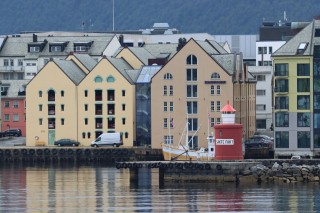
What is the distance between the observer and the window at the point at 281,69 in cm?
11731

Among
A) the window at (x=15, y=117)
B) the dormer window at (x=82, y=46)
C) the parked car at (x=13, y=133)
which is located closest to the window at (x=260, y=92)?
the dormer window at (x=82, y=46)

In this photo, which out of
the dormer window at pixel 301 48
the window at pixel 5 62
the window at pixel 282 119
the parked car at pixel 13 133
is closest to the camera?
the dormer window at pixel 301 48

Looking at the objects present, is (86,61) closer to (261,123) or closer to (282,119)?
(261,123)

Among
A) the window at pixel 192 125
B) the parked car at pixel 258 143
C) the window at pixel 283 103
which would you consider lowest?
the parked car at pixel 258 143

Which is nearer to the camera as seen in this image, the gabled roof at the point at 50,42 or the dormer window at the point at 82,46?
the gabled roof at the point at 50,42

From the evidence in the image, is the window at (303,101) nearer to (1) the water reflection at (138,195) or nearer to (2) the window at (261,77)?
(1) the water reflection at (138,195)

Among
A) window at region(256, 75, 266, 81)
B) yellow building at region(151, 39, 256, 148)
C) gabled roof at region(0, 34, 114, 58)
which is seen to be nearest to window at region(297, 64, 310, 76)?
yellow building at region(151, 39, 256, 148)

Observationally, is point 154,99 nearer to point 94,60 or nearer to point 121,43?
point 94,60

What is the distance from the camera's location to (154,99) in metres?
134

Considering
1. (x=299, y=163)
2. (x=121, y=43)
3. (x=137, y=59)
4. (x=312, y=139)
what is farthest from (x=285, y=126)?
(x=121, y=43)

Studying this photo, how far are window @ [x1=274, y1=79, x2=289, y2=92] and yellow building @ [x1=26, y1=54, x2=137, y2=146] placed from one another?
22.1 meters

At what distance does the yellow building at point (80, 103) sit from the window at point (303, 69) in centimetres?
2324

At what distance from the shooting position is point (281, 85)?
11750 centimetres

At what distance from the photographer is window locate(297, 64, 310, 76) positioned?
4606 inches
